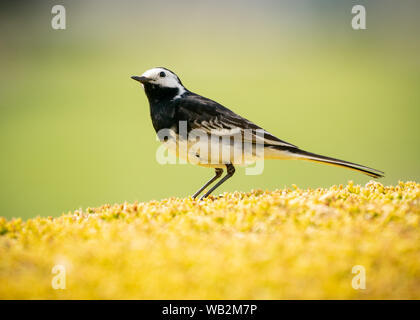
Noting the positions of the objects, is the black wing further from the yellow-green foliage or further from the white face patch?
A: the yellow-green foliage

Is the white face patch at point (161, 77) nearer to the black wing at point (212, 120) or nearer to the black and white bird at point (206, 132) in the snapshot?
the black and white bird at point (206, 132)

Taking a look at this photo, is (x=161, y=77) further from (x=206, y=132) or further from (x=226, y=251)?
(x=226, y=251)

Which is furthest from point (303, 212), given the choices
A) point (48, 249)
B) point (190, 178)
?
point (190, 178)

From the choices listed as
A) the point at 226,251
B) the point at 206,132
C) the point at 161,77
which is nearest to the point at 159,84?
the point at 161,77

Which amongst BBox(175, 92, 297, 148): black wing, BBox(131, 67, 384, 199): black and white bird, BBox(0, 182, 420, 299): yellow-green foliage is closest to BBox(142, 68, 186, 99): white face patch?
BBox(131, 67, 384, 199): black and white bird
